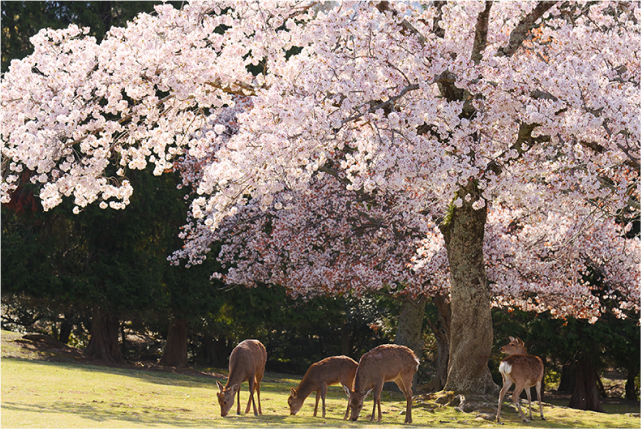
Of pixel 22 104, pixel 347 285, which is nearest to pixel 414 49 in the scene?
pixel 22 104

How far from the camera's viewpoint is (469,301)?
42.7 feet

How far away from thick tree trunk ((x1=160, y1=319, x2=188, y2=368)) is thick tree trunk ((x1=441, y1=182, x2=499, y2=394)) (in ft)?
55.7

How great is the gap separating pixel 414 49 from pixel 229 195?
379cm

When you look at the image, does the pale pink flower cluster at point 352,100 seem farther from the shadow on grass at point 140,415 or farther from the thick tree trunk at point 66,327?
the thick tree trunk at point 66,327

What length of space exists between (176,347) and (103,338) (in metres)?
3.82

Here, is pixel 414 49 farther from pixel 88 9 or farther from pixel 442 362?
pixel 88 9

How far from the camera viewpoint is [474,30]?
12.9 m

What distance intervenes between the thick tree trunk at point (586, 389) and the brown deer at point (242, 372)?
49.3ft

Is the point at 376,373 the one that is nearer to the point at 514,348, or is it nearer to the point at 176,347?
the point at 514,348

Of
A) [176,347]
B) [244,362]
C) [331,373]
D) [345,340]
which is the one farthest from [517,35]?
[345,340]

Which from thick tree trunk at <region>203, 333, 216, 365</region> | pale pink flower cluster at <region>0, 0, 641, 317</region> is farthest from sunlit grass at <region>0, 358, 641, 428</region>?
thick tree trunk at <region>203, 333, 216, 365</region>

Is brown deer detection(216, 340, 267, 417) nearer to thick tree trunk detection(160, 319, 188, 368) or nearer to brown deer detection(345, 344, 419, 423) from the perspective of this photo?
brown deer detection(345, 344, 419, 423)

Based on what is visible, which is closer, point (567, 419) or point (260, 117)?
point (260, 117)

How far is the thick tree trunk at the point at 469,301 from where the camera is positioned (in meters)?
13.0
